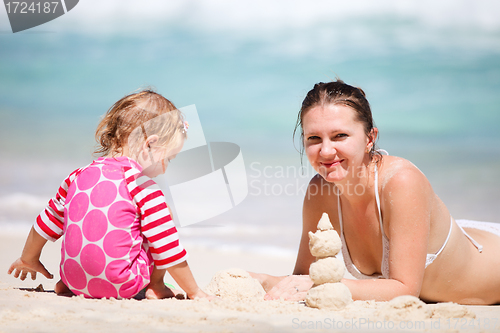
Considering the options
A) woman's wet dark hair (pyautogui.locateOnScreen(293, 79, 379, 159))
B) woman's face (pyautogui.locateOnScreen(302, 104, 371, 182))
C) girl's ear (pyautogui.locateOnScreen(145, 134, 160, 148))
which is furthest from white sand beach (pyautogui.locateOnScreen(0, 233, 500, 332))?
woman's wet dark hair (pyautogui.locateOnScreen(293, 79, 379, 159))

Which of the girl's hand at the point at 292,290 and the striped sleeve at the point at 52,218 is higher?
the striped sleeve at the point at 52,218

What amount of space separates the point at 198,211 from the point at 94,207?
635 cm

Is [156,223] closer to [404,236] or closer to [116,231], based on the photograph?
[116,231]

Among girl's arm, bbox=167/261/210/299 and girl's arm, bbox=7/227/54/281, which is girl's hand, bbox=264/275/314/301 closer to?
girl's arm, bbox=167/261/210/299

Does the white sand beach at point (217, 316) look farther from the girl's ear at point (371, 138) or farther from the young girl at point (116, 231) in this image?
the girl's ear at point (371, 138)

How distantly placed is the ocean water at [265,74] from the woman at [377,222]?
672cm

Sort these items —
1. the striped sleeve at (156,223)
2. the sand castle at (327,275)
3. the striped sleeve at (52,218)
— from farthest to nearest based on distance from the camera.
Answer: the striped sleeve at (52,218)
the striped sleeve at (156,223)
the sand castle at (327,275)

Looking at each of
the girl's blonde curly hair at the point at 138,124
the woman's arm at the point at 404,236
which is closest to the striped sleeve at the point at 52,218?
the girl's blonde curly hair at the point at 138,124

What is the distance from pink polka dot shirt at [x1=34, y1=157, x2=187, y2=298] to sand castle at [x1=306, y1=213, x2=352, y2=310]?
86 centimetres

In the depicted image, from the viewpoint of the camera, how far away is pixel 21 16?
A: 1423 centimetres

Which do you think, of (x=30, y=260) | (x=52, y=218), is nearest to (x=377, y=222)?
(x=52, y=218)

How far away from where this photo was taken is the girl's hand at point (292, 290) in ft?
8.73

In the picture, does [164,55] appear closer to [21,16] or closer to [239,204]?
[21,16]

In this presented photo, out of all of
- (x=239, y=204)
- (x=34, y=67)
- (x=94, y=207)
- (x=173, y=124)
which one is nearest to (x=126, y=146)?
(x=173, y=124)
